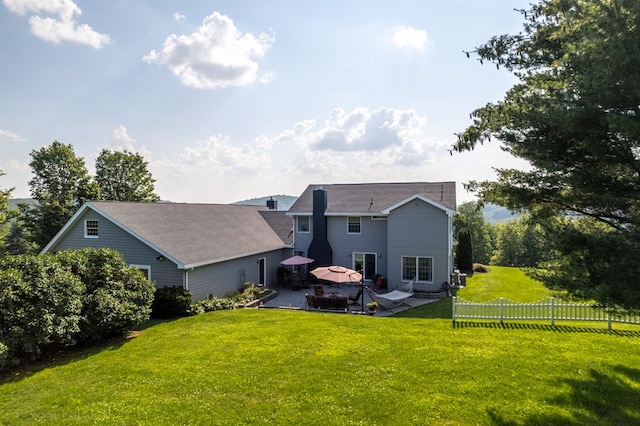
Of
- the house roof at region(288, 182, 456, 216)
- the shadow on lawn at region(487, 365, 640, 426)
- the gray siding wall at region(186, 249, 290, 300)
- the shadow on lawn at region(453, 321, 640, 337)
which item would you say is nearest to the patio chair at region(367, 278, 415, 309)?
the shadow on lawn at region(453, 321, 640, 337)

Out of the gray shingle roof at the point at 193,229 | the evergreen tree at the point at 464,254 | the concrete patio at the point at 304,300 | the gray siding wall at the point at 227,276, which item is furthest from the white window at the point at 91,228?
the evergreen tree at the point at 464,254

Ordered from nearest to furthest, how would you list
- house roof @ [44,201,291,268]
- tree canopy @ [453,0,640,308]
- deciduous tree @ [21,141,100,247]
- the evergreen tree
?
tree canopy @ [453,0,640,308] < house roof @ [44,201,291,268] < the evergreen tree < deciduous tree @ [21,141,100,247]

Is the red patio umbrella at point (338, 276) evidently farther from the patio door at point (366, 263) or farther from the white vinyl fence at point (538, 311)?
the patio door at point (366, 263)

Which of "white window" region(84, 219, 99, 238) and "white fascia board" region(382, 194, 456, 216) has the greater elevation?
"white fascia board" region(382, 194, 456, 216)

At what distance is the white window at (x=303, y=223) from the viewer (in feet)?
85.9

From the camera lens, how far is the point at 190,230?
1966 cm

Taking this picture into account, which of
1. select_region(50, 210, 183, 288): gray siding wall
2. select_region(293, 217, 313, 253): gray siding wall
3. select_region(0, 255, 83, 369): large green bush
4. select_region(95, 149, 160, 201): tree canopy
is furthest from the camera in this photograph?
select_region(95, 149, 160, 201): tree canopy

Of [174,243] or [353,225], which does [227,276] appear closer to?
[174,243]

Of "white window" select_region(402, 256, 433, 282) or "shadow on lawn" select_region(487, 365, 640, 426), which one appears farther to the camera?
"white window" select_region(402, 256, 433, 282)

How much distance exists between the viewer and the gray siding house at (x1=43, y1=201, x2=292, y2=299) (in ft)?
54.6

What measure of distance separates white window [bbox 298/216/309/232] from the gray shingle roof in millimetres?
1751

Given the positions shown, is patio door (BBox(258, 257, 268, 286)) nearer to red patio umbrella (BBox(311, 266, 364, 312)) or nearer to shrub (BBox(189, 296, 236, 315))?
shrub (BBox(189, 296, 236, 315))

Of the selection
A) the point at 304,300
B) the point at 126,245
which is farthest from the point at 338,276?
the point at 126,245

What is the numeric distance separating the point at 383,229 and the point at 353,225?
6.98 feet
